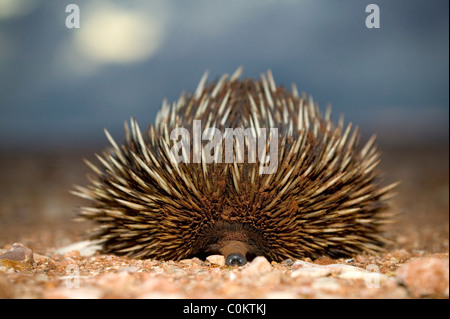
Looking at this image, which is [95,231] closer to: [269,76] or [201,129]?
[201,129]

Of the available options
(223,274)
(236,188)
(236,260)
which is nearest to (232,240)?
(236,260)

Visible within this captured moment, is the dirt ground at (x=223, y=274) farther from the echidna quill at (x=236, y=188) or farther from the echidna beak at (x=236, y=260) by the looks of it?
the echidna quill at (x=236, y=188)

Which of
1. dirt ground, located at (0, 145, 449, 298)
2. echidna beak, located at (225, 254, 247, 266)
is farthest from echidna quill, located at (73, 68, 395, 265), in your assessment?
dirt ground, located at (0, 145, 449, 298)

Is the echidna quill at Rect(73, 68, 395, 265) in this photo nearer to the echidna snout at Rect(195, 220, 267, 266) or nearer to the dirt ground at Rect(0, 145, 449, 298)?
the echidna snout at Rect(195, 220, 267, 266)

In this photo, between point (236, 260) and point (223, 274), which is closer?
point (223, 274)

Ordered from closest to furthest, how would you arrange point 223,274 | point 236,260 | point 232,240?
point 223,274, point 236,260, point 232,240

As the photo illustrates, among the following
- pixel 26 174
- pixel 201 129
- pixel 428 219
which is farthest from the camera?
pixel 26 174

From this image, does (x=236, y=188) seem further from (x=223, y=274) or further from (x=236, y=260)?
(x=223, y=274)

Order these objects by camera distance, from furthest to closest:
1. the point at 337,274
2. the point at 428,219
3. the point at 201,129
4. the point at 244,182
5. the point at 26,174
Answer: the point at 26,174
the point at 428,219
the point at 201,129
the point at 244,182
the point at 337,274
